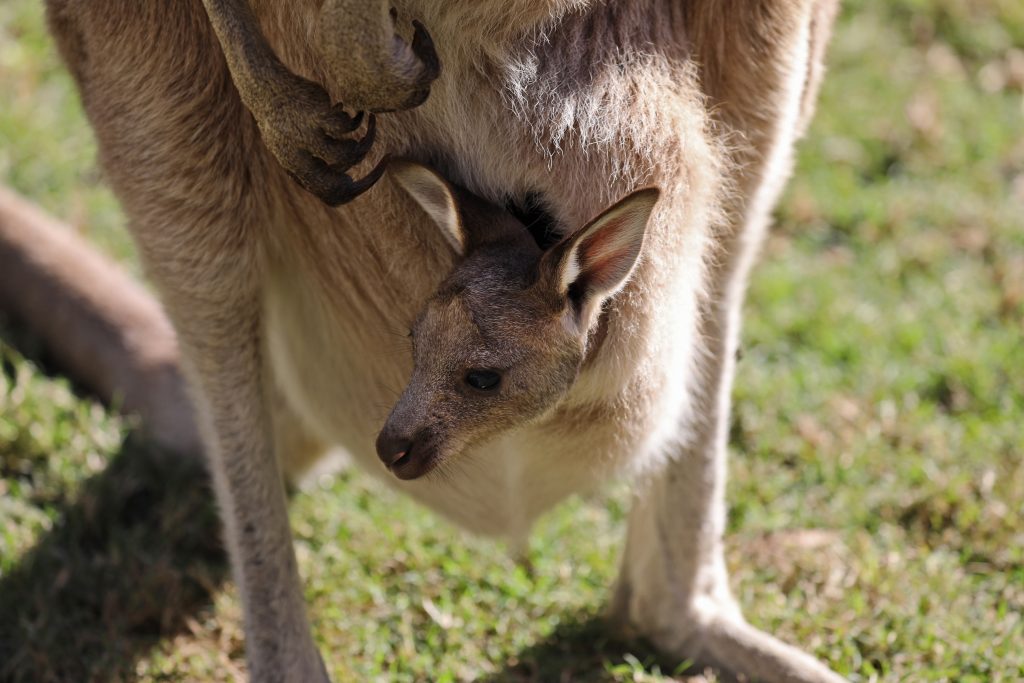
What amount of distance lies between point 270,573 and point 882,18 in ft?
12.6

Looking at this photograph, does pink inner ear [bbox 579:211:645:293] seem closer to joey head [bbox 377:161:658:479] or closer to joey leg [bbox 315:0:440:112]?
joey head [bbox 377:161:658:479]

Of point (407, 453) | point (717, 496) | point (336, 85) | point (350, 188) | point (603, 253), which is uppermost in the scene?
point (336, 85)

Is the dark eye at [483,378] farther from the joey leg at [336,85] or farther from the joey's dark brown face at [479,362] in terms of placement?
the joey leg at [336,85]

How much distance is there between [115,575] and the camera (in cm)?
303

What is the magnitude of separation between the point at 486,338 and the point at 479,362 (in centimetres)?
4

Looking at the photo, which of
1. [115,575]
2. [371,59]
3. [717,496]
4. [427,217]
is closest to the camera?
[371,59]

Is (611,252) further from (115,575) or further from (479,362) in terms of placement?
(115,575)

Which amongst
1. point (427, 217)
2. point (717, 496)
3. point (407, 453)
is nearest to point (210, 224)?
point (427, 217)

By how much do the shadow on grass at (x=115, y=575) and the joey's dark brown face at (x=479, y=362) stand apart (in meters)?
1.11

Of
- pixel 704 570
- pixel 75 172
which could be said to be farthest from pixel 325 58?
pixel 75 172

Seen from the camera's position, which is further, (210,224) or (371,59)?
(210,224)

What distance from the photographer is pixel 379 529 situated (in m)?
3.30

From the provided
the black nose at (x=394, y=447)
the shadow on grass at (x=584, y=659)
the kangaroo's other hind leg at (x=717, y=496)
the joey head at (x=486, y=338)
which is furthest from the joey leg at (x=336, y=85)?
the shadow on grass at (x=584, y=659)

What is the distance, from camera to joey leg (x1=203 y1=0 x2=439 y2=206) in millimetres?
1880
